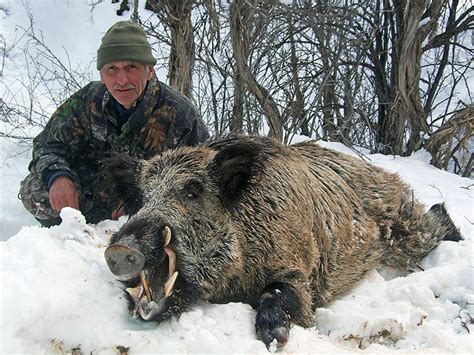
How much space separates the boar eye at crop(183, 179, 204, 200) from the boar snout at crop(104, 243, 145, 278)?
0.69 meters

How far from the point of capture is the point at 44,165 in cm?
445

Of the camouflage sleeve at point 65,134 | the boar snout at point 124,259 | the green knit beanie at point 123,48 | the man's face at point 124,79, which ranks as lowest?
the boar snout at point 124,259

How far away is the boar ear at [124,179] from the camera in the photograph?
335 cm

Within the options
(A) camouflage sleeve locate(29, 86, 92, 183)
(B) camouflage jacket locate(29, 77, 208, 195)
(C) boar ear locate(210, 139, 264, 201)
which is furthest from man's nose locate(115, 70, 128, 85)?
(C) boar ear locate(210, 139, 264, 201)

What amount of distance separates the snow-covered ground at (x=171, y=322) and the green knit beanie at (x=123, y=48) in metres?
1.51

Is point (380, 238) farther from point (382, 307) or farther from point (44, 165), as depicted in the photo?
point (44, 165)

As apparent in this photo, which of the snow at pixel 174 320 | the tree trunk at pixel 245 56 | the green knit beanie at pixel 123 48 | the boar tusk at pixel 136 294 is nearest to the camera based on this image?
the snow at pixel 174 320

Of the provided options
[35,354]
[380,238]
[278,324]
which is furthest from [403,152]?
[35,354]

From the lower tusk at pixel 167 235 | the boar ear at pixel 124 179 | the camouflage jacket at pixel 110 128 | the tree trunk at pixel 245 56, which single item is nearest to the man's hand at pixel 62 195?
A: the camouflage jacket at pixel 110 128

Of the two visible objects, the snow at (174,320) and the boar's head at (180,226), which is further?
the boar's head at (180,226)

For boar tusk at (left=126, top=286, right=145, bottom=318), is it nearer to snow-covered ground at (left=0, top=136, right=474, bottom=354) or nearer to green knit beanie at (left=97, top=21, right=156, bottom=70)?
snow-covered ground at (left=0, top=136, right=474, bottom=354)

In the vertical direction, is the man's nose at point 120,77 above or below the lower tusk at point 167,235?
above

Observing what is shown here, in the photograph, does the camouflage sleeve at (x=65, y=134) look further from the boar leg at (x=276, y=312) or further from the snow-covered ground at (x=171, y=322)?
the boar leg at (x=276, y=312)

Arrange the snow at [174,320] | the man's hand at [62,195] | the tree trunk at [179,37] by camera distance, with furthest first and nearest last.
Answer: the tree trunk at [179,37], the man's hand at [62,195], the snow at [174,320]
